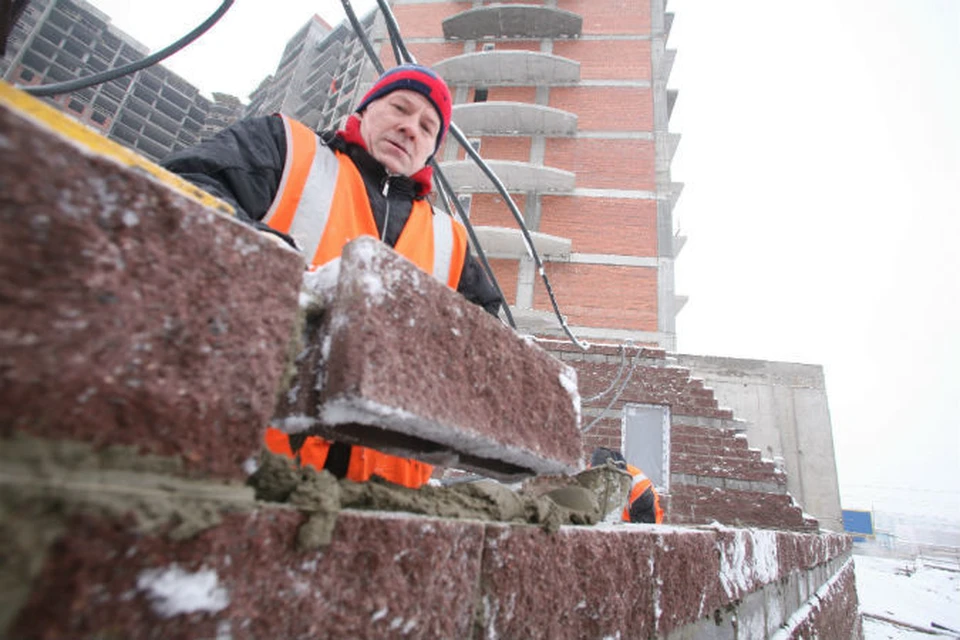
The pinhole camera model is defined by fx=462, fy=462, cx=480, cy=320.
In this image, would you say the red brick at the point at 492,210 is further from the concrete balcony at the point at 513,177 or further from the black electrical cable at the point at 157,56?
the black electrical cable at the point at 157,56

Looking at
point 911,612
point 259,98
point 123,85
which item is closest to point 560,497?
point 911,612

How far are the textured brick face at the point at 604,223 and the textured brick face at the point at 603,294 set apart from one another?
2.40ft

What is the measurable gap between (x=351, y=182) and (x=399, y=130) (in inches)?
11.9

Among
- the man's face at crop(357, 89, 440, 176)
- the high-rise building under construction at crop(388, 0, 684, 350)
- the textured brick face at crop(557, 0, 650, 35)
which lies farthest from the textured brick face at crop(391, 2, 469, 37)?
the man's face at crop(357, 89, 440, 176)

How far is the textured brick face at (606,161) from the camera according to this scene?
610 inches

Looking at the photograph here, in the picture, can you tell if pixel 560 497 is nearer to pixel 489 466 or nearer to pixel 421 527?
pixel 489 466

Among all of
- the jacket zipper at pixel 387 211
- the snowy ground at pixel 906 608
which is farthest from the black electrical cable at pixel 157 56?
the snowy ground at pixel 906 608

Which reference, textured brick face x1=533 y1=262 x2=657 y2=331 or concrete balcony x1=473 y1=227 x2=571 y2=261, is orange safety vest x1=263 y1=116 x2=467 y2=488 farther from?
textured brick face x1=533 y1=262 x2=657 y2=331

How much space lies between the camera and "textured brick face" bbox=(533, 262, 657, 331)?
13773 millimetres

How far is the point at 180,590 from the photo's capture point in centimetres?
44

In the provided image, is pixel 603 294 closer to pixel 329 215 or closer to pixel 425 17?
pixel 329 215

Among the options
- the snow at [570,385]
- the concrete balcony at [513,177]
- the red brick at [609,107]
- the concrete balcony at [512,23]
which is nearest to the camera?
the snow at [570,385]

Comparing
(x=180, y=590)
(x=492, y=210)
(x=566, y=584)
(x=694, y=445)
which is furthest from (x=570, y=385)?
(x=492, y=210)

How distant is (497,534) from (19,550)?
668mm
